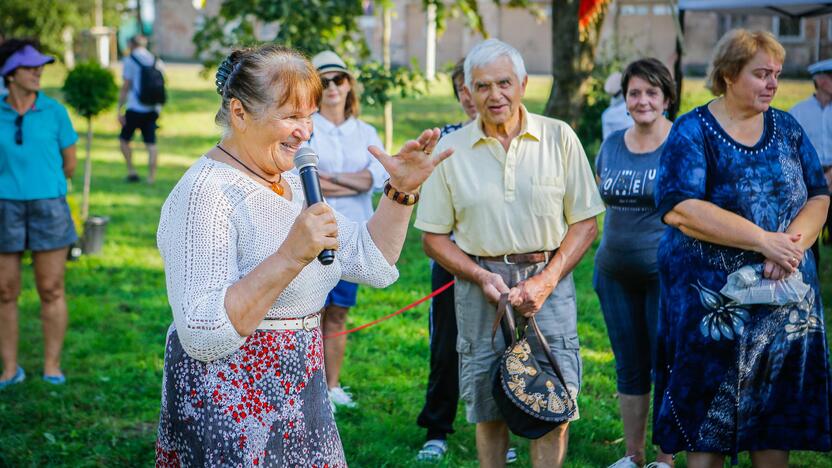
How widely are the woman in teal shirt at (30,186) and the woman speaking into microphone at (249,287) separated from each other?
3.95 metres

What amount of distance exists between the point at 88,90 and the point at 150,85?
13.2 feet

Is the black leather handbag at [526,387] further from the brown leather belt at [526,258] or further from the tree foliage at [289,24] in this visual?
the tree foliage at [289,24]

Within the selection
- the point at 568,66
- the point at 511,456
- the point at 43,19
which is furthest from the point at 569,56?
the point at 43,19

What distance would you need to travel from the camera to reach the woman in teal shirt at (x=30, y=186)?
21.1 ft

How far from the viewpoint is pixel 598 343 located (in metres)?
7.59

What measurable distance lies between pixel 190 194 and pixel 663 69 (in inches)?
127

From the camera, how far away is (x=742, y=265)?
161 inches

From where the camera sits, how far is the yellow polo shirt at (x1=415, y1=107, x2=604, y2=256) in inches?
171

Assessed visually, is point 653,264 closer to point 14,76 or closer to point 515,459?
point 515,459

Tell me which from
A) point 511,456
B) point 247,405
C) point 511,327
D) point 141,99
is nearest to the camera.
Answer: point 247,405

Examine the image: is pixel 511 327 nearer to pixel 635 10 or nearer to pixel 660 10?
pixel 660 10

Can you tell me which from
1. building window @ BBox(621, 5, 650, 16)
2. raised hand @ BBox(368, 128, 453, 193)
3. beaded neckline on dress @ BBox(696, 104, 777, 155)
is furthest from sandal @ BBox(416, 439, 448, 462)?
building window @ BBox(621, 5, 650, 16)

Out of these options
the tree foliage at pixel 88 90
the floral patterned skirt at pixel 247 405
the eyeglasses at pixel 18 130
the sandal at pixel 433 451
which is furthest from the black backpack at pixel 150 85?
the floral patterned skirt at pixel 247 405

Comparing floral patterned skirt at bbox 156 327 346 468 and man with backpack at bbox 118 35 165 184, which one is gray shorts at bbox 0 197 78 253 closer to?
floral patterned skirt at bbox 156 327 346 468
